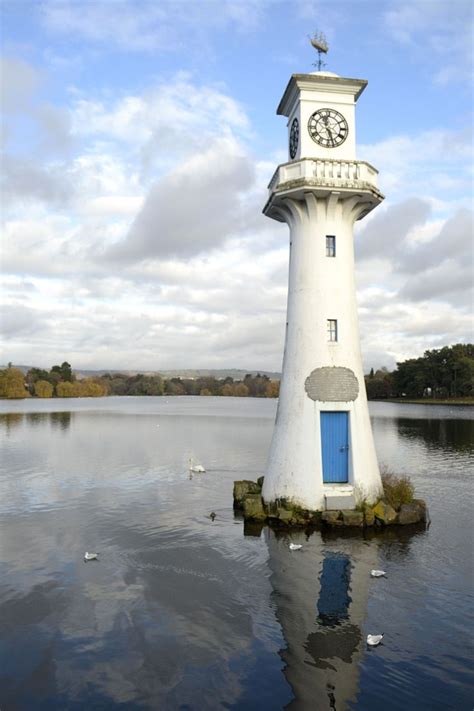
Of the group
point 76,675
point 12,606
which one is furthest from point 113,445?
point 76,675

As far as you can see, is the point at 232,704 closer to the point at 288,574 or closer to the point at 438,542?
the point at 288,574

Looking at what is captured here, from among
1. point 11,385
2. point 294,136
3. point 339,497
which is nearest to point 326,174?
point 294,136

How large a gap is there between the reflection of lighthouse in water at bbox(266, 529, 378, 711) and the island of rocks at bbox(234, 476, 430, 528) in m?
0.66

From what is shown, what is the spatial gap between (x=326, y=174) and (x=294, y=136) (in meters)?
2.69

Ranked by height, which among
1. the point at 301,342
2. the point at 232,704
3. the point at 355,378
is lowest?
the point at 232,704

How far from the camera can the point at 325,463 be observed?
18.4m

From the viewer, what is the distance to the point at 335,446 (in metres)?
18.4

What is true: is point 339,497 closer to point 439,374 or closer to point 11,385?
point 439,374

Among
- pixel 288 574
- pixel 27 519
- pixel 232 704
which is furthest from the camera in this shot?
pixel 27 519

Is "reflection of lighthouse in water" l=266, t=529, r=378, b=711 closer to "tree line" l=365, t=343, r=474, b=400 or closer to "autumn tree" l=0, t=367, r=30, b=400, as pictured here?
"tree line" l=365, t=343, r=474, b=400

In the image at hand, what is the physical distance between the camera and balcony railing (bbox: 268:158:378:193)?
1795 cm

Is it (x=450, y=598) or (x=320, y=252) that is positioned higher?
(x=320, y=252)

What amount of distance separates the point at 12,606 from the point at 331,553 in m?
8.54

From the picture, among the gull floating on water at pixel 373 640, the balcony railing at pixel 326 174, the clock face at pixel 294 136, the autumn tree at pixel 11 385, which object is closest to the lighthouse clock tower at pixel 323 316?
the balcony railing at pixel 326 174
